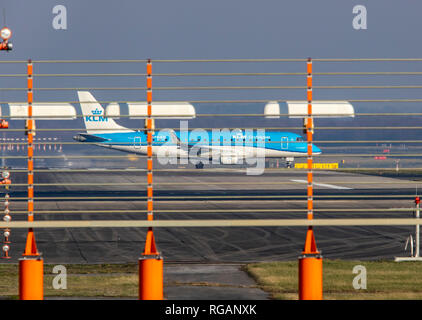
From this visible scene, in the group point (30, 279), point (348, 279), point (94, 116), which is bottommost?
point (348, 279)

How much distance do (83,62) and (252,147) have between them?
6770 centimetres

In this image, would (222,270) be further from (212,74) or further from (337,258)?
(212,74)

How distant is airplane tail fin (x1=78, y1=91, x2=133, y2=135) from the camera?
37.6ft

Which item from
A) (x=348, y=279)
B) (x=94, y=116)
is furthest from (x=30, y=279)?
(x=348, y=279)

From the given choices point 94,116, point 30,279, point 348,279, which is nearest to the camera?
point 30,279

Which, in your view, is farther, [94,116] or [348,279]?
[348,279]

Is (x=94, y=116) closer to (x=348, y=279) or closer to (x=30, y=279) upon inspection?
(x=30, y=279)

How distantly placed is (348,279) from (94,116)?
792 cm

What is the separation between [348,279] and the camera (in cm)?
1598

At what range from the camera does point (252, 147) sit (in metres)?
78.6

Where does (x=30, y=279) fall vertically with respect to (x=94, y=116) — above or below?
below

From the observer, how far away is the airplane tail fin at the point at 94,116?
11453 millimetres

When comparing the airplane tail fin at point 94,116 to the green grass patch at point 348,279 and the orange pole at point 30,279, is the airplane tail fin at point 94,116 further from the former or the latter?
the green grass patch at point 348,279
